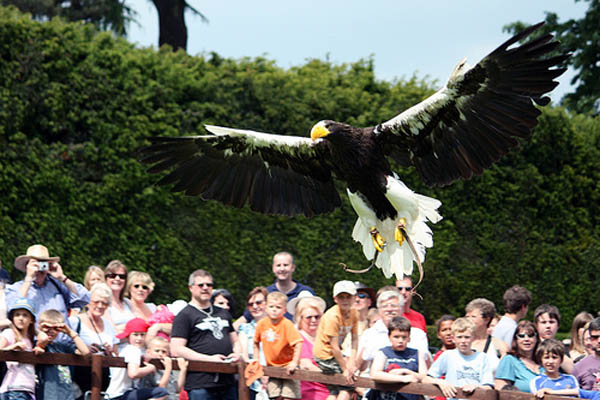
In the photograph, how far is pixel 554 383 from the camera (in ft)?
18.8

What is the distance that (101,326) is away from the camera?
6.34m

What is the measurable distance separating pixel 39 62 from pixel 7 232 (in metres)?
1.91

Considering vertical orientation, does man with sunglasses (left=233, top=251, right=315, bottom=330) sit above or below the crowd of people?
above

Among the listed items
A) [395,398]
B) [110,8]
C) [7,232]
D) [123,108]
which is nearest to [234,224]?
[123,108]

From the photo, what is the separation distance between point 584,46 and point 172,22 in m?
8.72

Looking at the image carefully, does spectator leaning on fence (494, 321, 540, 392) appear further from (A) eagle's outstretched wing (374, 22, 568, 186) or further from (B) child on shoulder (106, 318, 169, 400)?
(B) child on shoulder (106, 318, 169, 400)

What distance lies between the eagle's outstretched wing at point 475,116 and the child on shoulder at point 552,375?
49.4 inches

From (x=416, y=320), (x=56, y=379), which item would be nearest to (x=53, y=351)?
(x=56, y=379)

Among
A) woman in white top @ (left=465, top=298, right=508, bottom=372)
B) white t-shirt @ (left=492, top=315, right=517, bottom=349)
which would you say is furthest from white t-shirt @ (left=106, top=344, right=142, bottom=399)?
white t-shirt @ (left=492, top=315, right=517, bottom=349)

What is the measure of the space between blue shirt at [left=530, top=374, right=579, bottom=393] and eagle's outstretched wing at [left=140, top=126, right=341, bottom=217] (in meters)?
1.89

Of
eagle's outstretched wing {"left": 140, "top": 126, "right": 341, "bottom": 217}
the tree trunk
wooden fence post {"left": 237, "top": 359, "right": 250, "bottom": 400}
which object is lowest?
wooden fence post {"left": 237, "top": 359, "right": 250, "bottom": 400}

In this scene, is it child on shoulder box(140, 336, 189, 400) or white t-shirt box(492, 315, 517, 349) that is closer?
child on shoulder box(140, 336, 189, 400)

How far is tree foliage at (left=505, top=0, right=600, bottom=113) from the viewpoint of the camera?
728 inches

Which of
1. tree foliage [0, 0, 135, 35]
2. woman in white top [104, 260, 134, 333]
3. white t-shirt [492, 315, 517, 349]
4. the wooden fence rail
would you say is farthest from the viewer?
tree foliage [0, 0, 135, 35]
